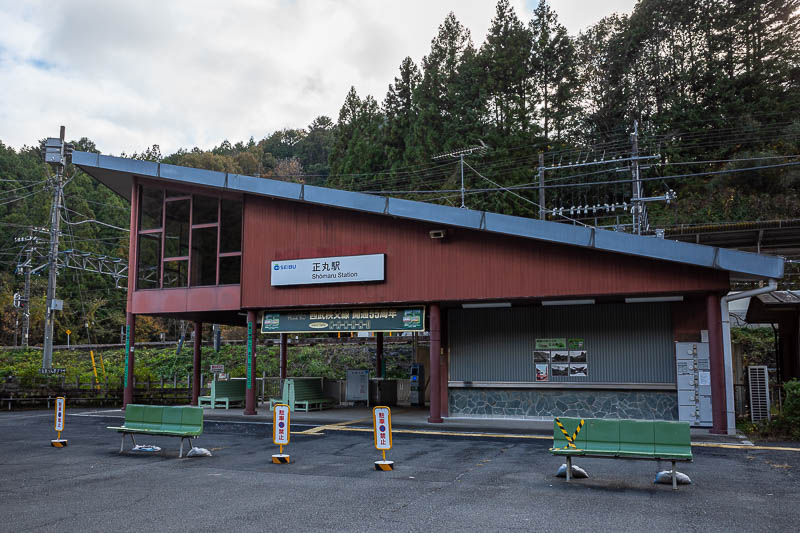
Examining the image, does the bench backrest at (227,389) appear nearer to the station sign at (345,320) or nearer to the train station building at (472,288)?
the train station building at (472,288)

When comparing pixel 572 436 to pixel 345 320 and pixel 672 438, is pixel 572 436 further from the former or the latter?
pixel 345 320

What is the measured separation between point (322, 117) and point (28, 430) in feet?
324

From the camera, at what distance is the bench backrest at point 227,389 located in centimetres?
2384

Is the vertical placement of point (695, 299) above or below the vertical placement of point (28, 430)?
above

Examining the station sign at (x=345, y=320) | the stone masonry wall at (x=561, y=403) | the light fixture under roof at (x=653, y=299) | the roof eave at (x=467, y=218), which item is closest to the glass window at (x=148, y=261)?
the roof eave at (x=467, y=218)

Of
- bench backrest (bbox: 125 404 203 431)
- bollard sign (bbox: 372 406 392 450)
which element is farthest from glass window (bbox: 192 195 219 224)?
bollard sign (bbox: 372 406 392 450)

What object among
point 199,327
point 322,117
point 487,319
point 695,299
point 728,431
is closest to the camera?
point 728,431

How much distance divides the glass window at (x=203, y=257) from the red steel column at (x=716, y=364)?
15.1 metres

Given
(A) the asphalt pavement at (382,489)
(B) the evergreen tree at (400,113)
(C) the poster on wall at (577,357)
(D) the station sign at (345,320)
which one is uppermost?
(B) the evergreen tree at (400,113)

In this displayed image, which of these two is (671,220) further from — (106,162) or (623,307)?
(106,162)

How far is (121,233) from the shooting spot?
72.1 metres

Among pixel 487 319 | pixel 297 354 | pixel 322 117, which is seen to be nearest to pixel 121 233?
pixel 297 354

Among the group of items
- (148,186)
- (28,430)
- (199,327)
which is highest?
(148,186)

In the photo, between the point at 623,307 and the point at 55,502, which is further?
the point at 623,307
